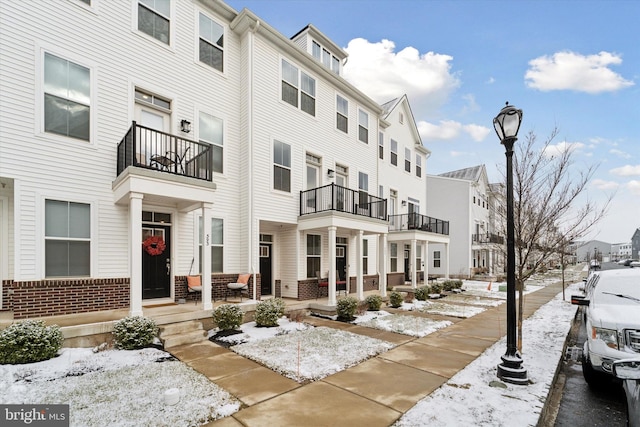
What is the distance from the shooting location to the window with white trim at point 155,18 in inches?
341

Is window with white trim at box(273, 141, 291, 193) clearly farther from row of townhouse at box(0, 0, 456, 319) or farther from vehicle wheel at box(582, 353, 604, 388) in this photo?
vehicle wheel at box(582, 353, 604, 388)

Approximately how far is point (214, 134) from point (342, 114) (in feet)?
20.9

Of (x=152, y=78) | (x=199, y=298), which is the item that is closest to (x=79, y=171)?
(x=152, y=78)

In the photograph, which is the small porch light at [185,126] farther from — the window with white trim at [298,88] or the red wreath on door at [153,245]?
the window with white trim at [298,88]

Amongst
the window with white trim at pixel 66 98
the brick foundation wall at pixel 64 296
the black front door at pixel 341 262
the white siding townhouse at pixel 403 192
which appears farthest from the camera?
the white siding townhouse at pixel 403 192

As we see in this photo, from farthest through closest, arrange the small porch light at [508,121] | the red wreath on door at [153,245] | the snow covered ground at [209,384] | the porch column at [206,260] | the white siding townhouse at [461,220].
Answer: the white siding townhouse at [461,220] → the red wreath on door at [153,245] → the porch column at [206,260] → the small porch light at [508,121] → the snow covered ground at [209,384]

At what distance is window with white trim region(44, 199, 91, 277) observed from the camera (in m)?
6.96

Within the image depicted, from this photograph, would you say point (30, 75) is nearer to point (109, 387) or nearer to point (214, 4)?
point (214, 4)

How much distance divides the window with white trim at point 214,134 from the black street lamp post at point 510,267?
307 inches

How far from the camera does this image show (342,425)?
3.68 meters

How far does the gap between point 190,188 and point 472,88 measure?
12511 mm

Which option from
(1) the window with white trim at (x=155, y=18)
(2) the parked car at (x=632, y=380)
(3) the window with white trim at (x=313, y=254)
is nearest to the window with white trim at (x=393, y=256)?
(3) the window with white trim at (x=313, y=254)

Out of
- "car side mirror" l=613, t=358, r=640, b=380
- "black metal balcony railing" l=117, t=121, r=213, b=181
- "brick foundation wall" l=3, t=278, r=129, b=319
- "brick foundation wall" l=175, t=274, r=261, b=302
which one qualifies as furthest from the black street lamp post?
"brick foundation wall" l=3, t=278, r=129, b=319

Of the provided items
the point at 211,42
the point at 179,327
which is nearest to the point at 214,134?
the point at 211,42
